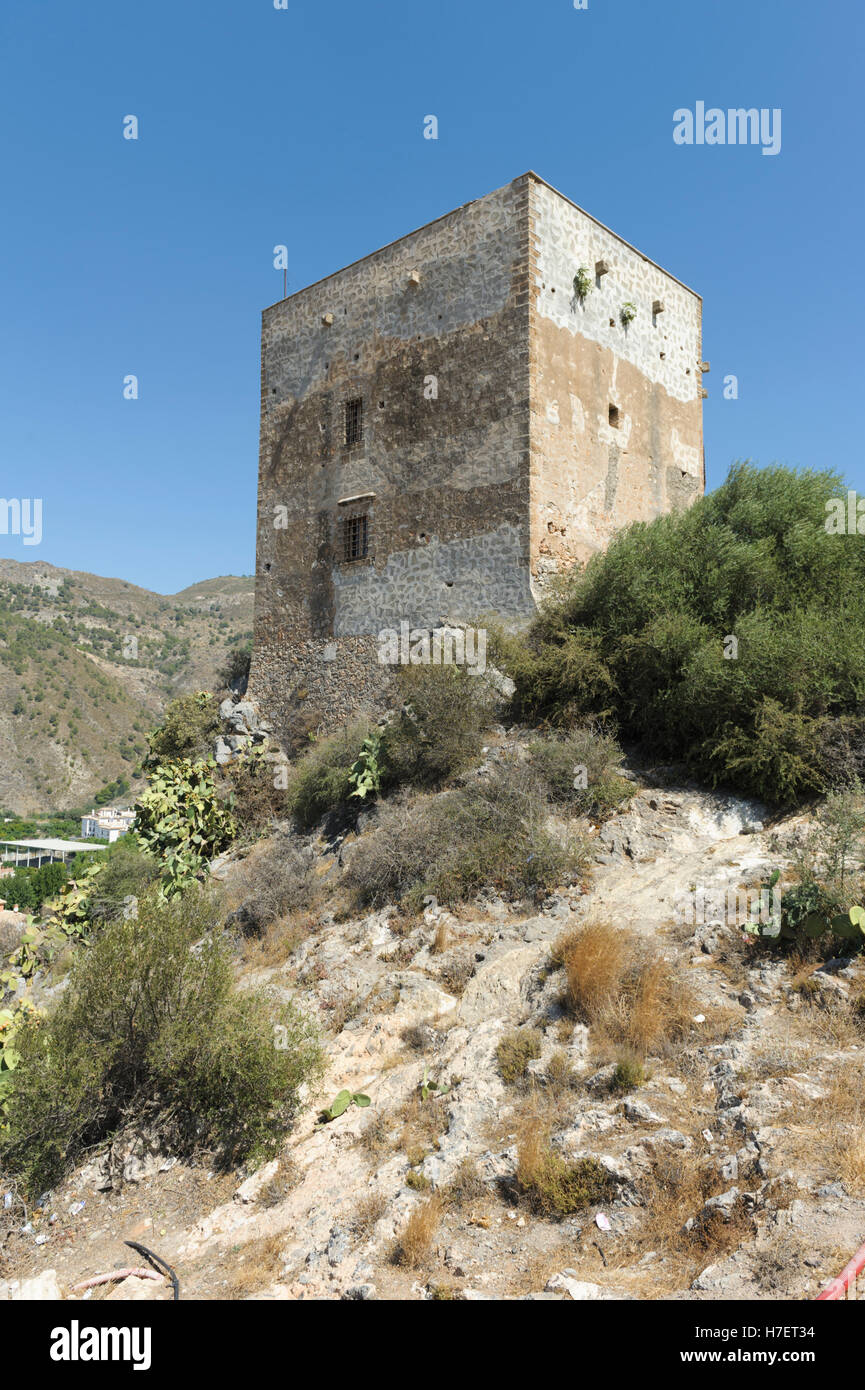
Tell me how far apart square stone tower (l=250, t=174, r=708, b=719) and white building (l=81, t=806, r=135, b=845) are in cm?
5465

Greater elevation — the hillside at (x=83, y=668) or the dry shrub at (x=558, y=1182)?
the hillside at (x=83, y=668)

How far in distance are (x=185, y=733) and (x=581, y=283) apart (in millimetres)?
11689

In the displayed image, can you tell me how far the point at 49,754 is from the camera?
84.9 meters

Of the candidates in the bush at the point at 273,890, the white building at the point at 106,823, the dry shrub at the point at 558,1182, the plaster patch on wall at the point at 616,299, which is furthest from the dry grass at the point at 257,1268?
the white building at the point at 106,823

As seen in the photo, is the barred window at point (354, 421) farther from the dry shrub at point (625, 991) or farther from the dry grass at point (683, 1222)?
the dry grass at point (683, 1222)

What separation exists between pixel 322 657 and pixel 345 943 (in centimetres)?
799

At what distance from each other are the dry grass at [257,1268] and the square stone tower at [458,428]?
938cm

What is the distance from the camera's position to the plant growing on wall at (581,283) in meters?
14.1

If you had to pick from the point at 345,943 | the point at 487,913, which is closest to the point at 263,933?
the point at 345,943

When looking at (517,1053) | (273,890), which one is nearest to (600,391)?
(273,890)

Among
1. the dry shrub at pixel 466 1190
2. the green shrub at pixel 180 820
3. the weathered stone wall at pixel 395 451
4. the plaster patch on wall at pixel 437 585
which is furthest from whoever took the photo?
the green shrub at pixel 180 820

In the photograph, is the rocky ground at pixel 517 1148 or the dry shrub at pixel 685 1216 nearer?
the dry shrub at pixel 685 1216
